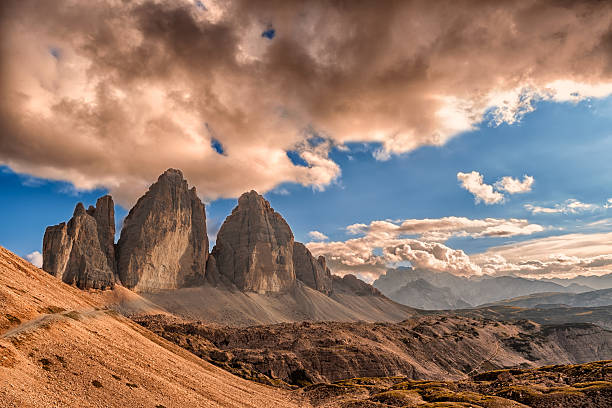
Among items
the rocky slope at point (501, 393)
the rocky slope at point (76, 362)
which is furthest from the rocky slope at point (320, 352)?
the rocky slope at point (76, 362)

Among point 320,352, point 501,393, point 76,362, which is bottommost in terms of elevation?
point 501,393

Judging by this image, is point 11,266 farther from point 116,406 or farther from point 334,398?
point 334,398

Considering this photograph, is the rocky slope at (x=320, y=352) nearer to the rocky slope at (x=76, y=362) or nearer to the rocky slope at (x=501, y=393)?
the rocky slope at (x=501, y=393)

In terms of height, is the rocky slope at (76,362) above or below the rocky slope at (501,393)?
above

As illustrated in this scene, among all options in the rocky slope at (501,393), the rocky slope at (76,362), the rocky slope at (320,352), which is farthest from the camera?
the rocky slope at (320,352)

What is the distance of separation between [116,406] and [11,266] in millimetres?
48847

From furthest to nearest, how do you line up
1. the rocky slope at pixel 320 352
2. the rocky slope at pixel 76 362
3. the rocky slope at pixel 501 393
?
the rocky slope at pixel 320 352
the rocky slope at pixel 501 393
the rocky slope at pixel 76 362

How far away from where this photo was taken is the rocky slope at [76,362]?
35938 millimetres

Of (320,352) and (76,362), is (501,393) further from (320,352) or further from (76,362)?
(320,352)

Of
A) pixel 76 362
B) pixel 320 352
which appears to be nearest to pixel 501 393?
pixel 76 362

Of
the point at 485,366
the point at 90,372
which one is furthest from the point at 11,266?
the point at 485,366

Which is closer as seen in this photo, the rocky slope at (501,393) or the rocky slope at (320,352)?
the rocky slope at (501,393)

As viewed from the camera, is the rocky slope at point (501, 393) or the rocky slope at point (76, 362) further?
the rocky slope at point (501, 393)

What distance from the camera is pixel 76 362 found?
142 ft
